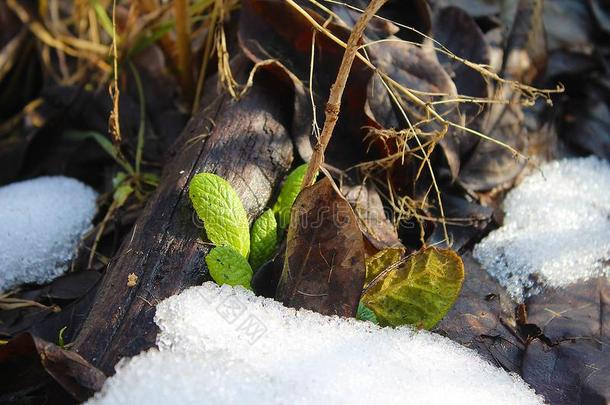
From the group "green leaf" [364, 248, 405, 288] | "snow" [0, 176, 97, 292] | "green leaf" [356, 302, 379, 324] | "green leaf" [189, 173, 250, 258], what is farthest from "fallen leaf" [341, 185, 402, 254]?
"snow" [0, 176, 97, 292]

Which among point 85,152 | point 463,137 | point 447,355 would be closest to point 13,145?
point 85,152

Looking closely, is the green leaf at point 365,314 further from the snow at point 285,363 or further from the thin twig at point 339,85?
the thin twig at point 339,85

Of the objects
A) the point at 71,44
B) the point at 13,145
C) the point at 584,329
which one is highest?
the point at 71,44

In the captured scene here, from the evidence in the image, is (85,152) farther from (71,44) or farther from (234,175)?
(234,175)

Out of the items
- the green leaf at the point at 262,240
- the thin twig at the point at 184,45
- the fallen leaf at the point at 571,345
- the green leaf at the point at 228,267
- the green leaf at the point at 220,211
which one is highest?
the thin twig at the point at 184,45

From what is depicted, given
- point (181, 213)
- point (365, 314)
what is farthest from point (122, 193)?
point (365, 314)

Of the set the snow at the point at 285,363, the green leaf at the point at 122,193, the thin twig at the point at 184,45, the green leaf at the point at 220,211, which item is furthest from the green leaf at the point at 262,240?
the thin twig at the point at 184,45
